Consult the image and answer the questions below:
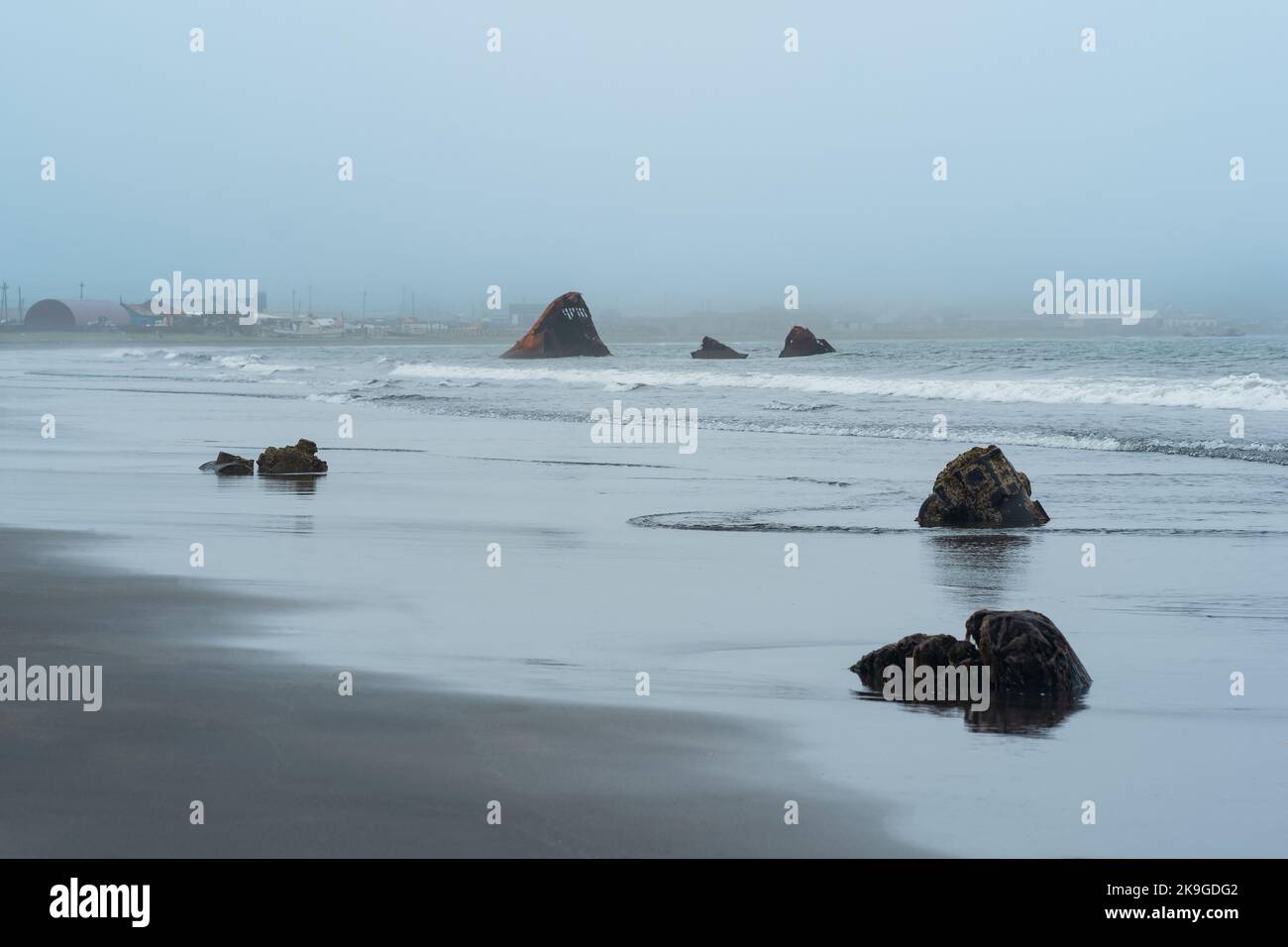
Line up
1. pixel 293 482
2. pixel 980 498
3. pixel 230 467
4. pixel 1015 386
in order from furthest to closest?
pixel 1015 386 < pixel 230 467 < pixel 293 482 < pixel 980 498

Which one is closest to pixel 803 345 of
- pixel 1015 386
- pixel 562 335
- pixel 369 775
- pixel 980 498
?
pixel 562 335

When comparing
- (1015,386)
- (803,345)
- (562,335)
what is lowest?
(1015,386)

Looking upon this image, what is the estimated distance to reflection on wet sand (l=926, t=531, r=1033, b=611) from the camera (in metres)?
9.53

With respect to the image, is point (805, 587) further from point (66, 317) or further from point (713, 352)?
point (66, 317)

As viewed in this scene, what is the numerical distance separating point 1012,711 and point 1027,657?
39cm

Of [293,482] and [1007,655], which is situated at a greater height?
[293,482]

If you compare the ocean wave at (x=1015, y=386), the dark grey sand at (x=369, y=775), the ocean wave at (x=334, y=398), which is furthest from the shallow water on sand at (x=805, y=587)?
the ocean wave at (x=334, y=398)

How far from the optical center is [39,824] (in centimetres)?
461

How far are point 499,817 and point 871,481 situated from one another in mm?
12865

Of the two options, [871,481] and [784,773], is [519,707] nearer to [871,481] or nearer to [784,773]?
[784,773]

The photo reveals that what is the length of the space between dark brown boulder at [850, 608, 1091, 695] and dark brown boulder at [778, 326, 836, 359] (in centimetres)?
7941

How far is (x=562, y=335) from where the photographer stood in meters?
103
